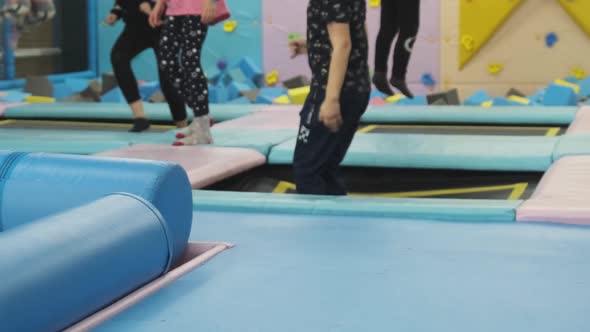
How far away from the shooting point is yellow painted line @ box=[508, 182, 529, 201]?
3393mm

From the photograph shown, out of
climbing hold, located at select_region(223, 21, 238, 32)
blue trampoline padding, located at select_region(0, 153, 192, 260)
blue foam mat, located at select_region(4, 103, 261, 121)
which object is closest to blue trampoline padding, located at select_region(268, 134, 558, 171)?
blue foam mat, located at select_region(4, 103, 261, 121)

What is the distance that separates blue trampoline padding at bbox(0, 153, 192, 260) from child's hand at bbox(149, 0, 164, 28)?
1933 millimetres

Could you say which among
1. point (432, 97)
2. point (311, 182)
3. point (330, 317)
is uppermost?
point (330, 317)

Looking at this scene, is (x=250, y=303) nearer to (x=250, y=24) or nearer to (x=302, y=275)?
(x=302, y=275)

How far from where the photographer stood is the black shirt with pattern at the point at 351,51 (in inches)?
109

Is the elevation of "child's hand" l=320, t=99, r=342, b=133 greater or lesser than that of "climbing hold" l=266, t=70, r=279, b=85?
greater

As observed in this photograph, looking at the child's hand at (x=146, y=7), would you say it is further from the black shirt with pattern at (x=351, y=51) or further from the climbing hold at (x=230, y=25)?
the climbing hold at (x=230, y=25)

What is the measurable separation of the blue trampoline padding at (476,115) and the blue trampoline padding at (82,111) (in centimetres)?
120

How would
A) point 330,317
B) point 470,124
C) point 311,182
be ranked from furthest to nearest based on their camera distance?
point 470,124 < point 311,182 < point 330,317

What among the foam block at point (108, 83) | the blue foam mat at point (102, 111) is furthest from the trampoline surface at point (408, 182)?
the foam block at point (108, 83)

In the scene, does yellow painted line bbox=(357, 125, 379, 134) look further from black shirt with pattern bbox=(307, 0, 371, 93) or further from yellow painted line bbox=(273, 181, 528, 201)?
black shirt with pattern bbox=(307, 0, 371, 93)

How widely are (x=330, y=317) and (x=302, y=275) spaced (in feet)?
0.93

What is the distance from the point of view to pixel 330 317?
1.65 metres

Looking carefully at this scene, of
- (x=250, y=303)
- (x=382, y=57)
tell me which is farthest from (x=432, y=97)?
(x=250, y=303)
